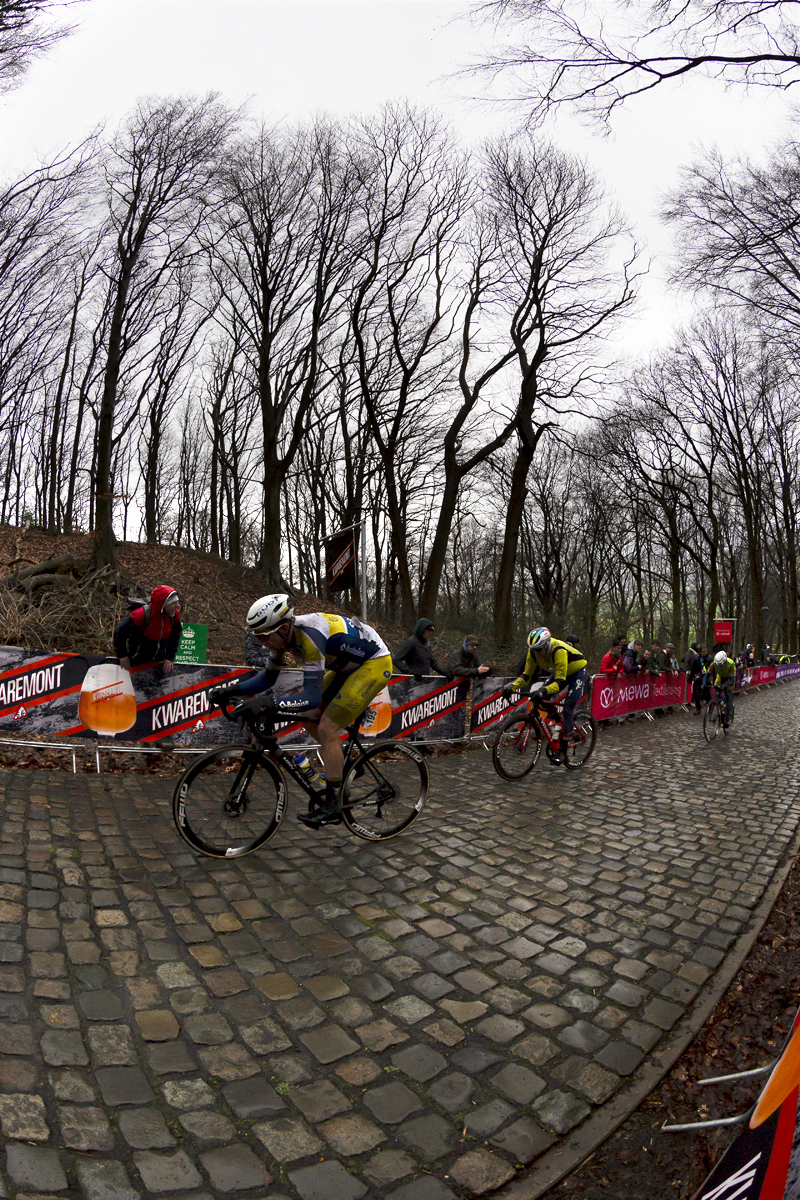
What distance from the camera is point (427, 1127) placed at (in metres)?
2.34

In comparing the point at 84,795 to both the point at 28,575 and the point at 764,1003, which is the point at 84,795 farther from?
the point at 28,575

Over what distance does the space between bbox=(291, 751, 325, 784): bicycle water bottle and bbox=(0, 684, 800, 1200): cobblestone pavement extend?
56cm

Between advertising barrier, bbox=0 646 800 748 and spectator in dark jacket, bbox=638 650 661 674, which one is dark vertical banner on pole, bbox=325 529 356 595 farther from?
spectator in dark jacket, bbox=638 650 661 674

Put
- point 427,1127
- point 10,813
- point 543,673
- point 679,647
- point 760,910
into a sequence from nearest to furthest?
point 427,1127, point 760,910, point 10,813, point 543,673, point 679,647

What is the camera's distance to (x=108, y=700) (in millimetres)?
6797

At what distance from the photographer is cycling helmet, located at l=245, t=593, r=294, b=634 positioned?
4.46 metres

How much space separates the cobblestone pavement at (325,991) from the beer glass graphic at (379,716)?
3.00m

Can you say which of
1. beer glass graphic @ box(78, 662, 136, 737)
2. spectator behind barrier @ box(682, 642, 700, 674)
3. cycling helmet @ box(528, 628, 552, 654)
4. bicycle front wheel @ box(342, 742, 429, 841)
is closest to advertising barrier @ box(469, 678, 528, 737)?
cycling helmet @ box(528, 628, 552, 654)

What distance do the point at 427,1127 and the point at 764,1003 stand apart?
2076 millimetres

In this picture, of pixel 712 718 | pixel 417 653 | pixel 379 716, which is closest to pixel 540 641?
pixel 417 653

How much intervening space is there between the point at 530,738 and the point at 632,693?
7.95 meters

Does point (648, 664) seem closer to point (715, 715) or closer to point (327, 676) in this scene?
point (715, 715)

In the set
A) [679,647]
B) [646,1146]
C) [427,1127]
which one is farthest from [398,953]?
[679,647]

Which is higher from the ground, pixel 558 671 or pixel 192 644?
pixel 192 644
